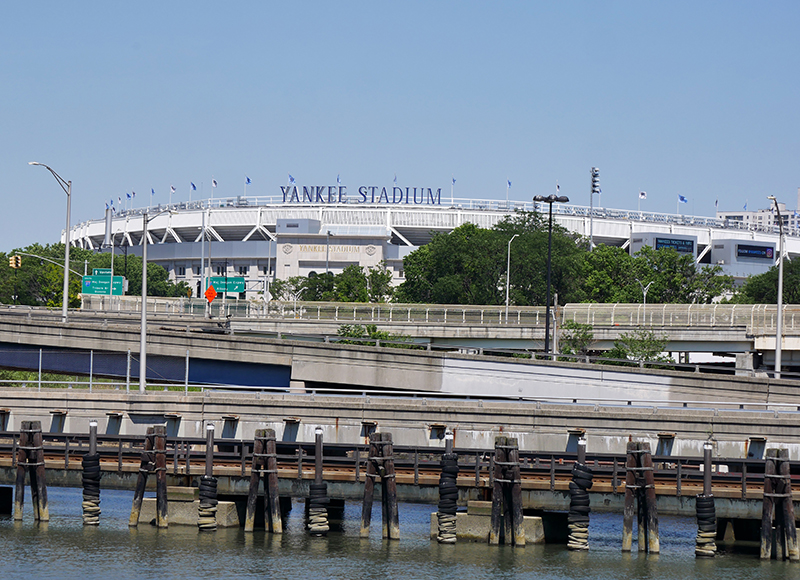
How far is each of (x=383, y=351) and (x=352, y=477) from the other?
21.6 m

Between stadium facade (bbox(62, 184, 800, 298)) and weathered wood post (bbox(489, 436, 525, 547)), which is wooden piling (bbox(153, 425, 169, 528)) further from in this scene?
stadium facade (bbox(62, 184, 800, 298))

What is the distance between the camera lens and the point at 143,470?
35625mm

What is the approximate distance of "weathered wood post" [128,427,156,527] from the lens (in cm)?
3534

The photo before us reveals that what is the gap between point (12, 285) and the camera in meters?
146

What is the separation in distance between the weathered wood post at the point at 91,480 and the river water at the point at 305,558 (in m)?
0.53

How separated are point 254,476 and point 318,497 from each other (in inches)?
89.7

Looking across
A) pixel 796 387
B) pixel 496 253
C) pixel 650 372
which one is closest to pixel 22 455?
pixel 650 372

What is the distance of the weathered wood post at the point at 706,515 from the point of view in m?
32.7

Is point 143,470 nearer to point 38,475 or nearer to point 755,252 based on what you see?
point 38,475

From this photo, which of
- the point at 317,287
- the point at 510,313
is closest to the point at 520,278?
the point at 510,313

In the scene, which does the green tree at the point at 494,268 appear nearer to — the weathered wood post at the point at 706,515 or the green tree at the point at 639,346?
the green tree at the point at 639,346

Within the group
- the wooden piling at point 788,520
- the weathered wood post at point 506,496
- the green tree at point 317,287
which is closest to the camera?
the wooden piling at point 788,520

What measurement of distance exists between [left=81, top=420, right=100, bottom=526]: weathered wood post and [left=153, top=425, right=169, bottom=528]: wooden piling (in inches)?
83.2

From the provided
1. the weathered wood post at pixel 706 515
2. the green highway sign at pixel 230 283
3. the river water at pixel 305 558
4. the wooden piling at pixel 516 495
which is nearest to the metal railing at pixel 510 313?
the green highway sign at pixel 230 283
